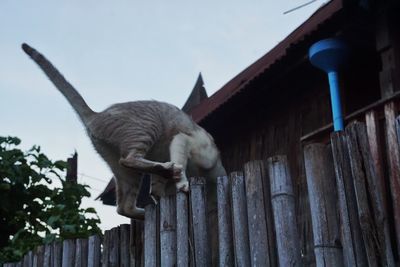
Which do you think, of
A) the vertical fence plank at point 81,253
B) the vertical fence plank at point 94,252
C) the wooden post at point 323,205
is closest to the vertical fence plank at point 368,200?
the wooden post at point 323,205

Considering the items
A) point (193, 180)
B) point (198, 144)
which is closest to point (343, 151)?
point (193, 180)

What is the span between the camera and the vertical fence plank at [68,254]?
480 cm

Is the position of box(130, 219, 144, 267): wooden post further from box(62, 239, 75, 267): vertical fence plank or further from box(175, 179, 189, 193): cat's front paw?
box(62, 239, 75, 267): vertical fence plank

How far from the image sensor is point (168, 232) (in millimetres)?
3838

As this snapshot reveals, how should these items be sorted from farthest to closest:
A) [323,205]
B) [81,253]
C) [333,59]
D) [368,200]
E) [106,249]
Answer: [333,59] < [81,253] < [106,249] < [323,205] < [368,200]

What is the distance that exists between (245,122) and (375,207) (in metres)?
4.93

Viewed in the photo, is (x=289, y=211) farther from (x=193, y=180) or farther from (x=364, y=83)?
(x=364, y=83)

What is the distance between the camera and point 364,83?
6.77m

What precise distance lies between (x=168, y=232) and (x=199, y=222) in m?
0.28

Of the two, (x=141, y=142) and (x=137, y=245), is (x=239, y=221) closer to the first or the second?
(x=137, y=245)

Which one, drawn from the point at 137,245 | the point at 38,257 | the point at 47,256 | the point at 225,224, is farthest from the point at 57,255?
the point at 225,224

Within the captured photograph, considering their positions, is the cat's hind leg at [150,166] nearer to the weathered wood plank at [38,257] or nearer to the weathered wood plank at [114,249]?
the weathered wood plank at [114,249]

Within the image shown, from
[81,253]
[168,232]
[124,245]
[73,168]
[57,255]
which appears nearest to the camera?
[168,232]

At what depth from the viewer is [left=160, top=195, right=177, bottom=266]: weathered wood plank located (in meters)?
3.82
